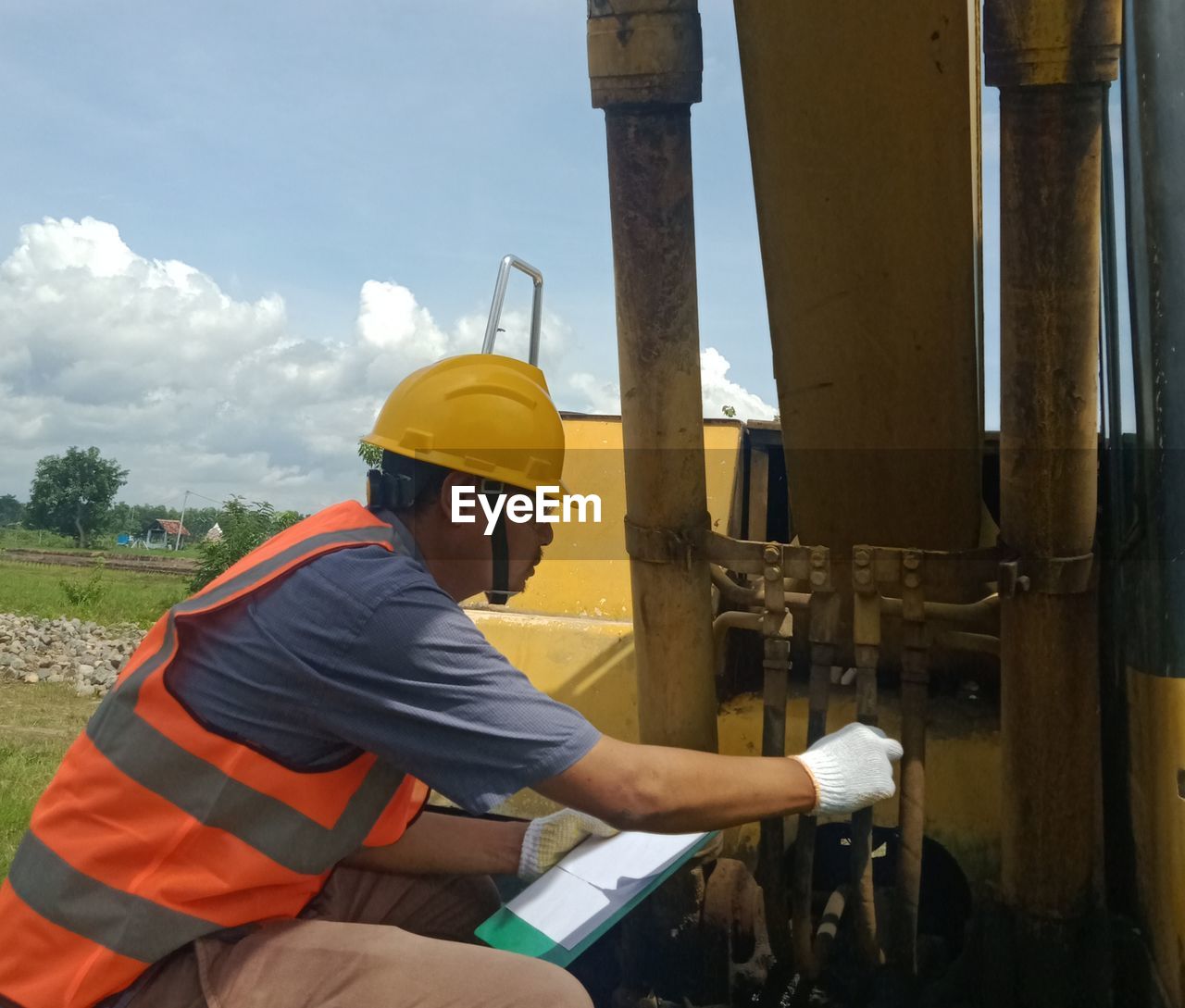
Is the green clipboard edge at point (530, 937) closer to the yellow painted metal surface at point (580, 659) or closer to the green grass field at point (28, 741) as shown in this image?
the yellow painted metal surface at point (580, 659)

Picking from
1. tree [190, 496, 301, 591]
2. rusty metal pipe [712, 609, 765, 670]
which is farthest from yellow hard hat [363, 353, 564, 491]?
tree [190, 496, 301, 591]

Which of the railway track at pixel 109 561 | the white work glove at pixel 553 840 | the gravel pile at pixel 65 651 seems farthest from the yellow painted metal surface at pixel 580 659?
the railway track at pixel 109 561

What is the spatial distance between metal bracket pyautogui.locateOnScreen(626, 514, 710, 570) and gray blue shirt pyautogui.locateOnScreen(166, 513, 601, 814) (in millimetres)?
876

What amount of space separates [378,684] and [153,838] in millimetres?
397

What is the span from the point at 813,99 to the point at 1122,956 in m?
1.86

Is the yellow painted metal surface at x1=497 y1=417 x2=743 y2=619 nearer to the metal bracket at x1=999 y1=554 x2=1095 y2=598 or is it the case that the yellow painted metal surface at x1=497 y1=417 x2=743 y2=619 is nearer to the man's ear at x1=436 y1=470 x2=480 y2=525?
the metal bracket at x1=999 y1=554 x2=1095 y2=598

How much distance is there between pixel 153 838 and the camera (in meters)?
1.62

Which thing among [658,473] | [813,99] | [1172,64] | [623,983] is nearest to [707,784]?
[658,473]

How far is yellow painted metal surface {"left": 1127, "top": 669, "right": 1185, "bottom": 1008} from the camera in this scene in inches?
77.9

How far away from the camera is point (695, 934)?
256cm

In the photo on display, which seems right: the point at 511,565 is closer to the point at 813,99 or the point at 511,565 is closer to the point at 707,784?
the point at 707,784

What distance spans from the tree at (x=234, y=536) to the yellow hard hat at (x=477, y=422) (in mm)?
13245

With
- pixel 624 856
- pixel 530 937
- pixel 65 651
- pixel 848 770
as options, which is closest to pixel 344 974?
pixel 530 937

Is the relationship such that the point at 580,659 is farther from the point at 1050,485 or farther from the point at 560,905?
the point at 1050,485
